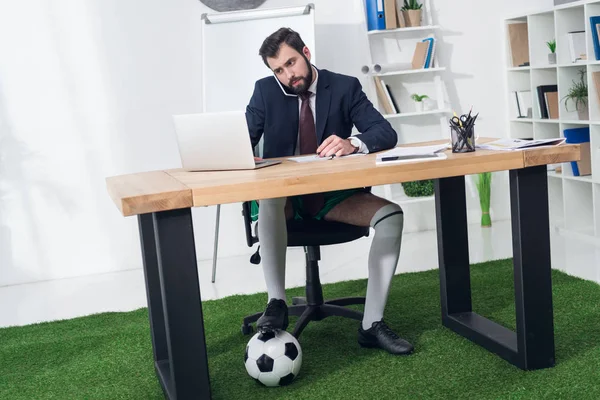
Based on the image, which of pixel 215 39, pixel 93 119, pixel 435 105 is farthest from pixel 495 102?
pixel 93 119

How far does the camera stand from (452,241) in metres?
2.78

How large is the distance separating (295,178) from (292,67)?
91cm

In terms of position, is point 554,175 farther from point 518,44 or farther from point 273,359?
point 273,359

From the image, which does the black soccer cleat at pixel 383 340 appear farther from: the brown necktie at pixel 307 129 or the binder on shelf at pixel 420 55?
the binder on shelf at pixel 420 55

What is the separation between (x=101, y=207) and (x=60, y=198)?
0.24 m

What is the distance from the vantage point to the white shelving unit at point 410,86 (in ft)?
15.8

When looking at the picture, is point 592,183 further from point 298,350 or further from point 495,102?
point 298,350

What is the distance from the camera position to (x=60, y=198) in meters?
4.52

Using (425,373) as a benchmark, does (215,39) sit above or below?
above

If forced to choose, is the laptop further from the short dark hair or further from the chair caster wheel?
the chair caster wheel

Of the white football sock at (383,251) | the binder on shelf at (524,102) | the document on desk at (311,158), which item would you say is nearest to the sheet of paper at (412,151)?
the document on desk at (311,158)

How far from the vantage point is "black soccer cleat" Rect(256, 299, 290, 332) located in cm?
244

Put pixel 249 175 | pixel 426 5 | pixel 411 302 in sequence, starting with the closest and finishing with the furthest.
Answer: pixel 249 175
pixel 411 302
pixel 426 5

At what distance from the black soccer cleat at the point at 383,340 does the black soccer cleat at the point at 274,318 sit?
31 centimetres
